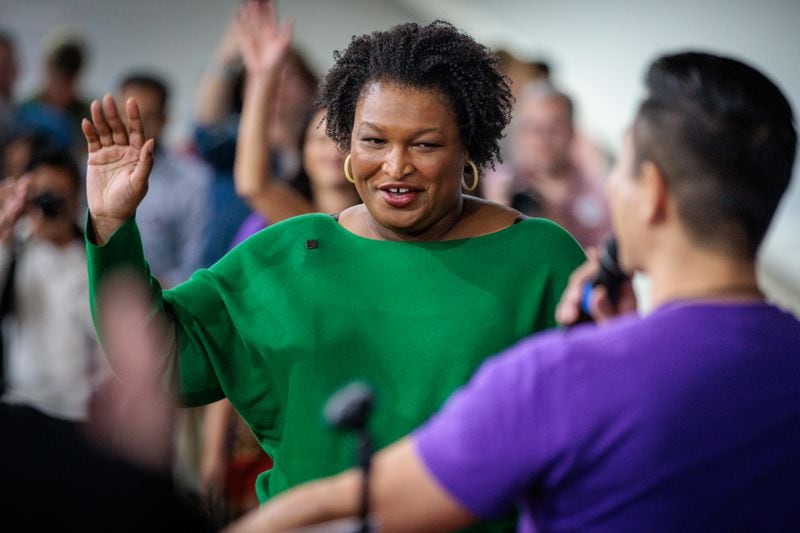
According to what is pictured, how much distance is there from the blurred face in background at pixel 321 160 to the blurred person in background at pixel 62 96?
2945mm

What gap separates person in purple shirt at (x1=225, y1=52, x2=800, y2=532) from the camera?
175 cm

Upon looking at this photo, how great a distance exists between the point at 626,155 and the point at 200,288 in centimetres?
110

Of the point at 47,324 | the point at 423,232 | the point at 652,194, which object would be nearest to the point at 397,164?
the point at 423,232

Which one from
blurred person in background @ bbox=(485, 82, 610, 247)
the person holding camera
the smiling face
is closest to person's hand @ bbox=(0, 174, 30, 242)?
the person holding camera

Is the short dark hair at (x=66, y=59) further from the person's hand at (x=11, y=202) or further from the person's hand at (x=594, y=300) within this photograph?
the person's hand at (x=594, y=300)

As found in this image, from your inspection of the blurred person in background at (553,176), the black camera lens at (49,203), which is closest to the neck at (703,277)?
the black camera lens at (49,203)

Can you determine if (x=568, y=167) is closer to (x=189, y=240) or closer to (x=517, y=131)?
(x=517, y=131)

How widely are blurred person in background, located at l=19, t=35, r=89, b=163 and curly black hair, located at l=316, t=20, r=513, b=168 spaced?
4540 mm

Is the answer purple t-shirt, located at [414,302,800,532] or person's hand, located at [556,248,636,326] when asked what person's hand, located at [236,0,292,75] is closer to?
person's hand, located at [556,248,636,326]

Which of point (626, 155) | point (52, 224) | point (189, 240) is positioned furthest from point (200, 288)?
point (189, 240)

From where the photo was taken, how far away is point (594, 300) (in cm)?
217

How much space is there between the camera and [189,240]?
A: 5703 millimetres

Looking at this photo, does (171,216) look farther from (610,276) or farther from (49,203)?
(610,276)

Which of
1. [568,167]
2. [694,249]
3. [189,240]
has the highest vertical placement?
[694,249]
